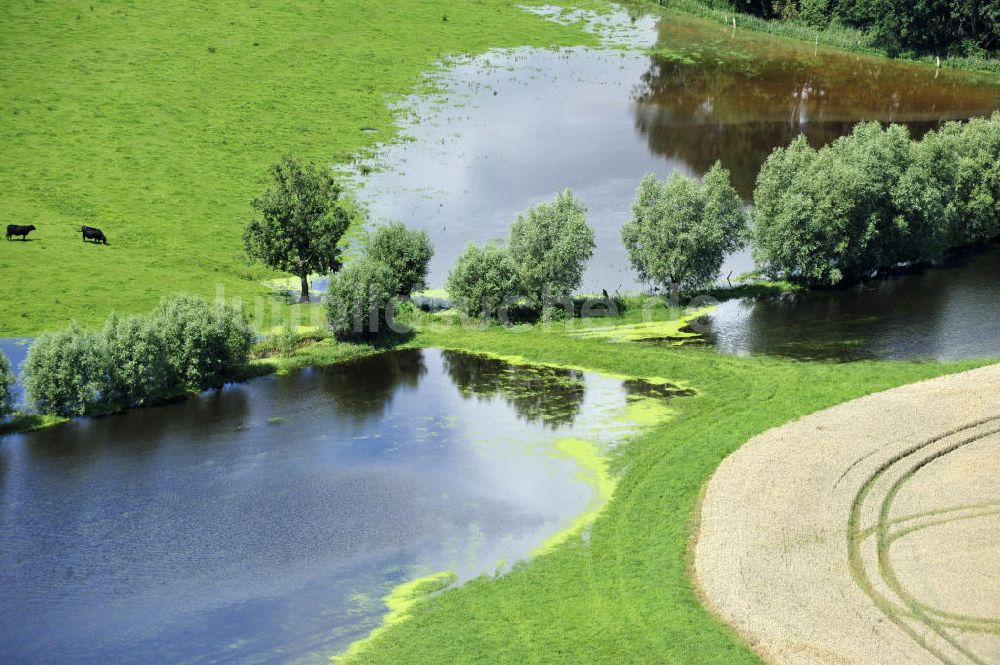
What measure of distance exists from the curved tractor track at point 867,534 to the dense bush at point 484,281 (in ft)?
90.1

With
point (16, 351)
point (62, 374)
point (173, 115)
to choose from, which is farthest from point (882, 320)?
point (173, 115)

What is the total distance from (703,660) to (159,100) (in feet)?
323

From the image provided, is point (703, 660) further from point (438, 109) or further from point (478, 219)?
point (438, 109)

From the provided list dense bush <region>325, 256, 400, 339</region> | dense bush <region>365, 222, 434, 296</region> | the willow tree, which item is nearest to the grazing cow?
the willow tree

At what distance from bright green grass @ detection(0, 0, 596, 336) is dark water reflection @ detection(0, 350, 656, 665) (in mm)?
18125

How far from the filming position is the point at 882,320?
83.9 metres

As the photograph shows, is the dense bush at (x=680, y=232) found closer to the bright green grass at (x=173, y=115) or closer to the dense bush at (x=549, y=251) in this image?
the dense bush at (x=549, y=251)

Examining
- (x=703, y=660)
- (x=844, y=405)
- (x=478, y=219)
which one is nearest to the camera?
(x=703, y=660)

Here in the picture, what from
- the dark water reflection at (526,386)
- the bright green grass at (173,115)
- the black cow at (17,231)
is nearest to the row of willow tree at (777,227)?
the dark water reflection at (526,386)

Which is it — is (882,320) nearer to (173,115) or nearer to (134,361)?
(134,361)

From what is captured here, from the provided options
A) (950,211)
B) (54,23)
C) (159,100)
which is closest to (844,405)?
(950,211)

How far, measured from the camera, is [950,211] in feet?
311

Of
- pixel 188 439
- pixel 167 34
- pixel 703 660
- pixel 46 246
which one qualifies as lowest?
pixel 703 660

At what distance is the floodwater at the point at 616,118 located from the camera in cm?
10912
